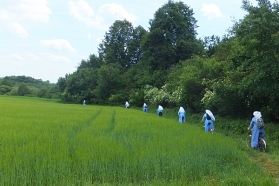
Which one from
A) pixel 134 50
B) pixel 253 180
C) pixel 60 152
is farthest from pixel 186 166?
pixel 134 50

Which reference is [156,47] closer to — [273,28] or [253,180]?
[273,28]

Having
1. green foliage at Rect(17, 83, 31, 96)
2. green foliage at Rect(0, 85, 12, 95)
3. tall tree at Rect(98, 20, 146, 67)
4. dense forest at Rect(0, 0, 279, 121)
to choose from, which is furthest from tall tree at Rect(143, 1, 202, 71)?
green foliage at Rect(0, 85, 12, 95)

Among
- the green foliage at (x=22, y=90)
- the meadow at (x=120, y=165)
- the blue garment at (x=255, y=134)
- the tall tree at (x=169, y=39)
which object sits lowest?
the meadow at (x=120, y=165)

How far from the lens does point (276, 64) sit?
11.3m

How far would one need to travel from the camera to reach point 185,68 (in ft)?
82.0

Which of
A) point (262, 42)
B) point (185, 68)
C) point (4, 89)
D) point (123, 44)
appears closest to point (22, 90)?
point (4, 89)

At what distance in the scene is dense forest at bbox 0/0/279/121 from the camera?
11719 mm

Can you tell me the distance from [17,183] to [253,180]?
431 cm

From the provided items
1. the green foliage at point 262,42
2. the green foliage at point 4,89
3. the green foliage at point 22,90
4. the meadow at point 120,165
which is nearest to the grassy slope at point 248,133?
the meadow at point 120,165

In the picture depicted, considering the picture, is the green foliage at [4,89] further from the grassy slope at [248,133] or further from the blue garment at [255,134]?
the blue garment at [255,134]

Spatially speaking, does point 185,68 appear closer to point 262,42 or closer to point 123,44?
point 262,42

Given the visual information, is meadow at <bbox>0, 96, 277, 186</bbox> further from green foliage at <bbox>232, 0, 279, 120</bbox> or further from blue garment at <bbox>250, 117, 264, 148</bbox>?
green foliage at <bbox>232, 0, 279, 120</bbox>

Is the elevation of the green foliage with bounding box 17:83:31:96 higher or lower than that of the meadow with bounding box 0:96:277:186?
higher

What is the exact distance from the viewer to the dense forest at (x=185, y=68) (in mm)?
11719
